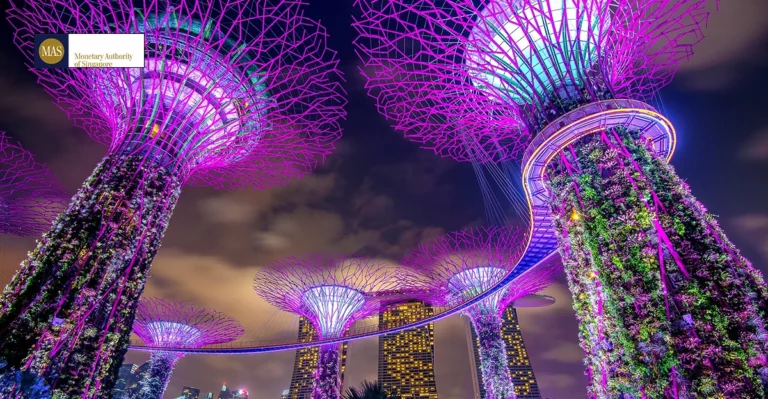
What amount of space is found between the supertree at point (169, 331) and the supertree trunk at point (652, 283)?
93.5 ft

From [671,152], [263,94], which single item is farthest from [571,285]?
[263,94]

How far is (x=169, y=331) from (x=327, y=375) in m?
15.3

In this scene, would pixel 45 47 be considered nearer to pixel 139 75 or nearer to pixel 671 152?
pixel 139 75

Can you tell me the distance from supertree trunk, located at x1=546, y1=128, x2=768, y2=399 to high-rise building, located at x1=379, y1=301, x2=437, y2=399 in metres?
105

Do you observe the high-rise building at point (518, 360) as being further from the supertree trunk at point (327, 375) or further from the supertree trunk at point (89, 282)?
the supertree trunk at point (89, 282)

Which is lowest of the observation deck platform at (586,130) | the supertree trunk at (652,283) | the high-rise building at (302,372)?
the supertree trunk at (652,283)

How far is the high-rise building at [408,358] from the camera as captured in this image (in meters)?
113

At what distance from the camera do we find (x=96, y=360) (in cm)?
1085

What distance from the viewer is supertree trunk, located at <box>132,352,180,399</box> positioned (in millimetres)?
29211

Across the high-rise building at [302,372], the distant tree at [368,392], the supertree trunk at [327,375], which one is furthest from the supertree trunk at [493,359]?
the high-rise building at [302,372]

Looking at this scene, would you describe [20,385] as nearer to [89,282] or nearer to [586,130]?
[89,282]

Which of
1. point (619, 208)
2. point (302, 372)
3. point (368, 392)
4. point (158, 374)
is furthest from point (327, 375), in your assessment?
point (302, 372)

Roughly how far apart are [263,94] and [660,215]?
14.0 metres

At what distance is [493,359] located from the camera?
22984 millimetres
